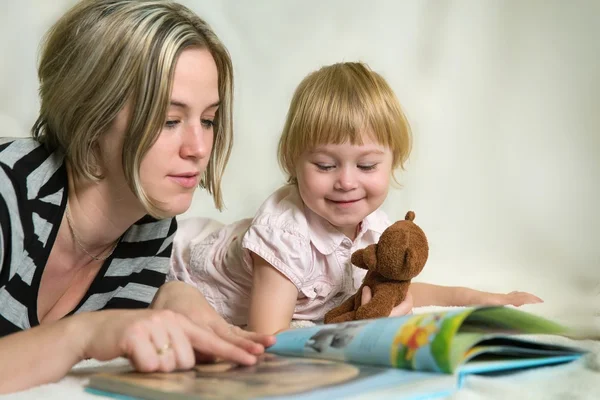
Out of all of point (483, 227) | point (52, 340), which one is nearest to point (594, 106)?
point (483, 227)

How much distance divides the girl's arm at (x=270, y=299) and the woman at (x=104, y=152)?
0.72 feet

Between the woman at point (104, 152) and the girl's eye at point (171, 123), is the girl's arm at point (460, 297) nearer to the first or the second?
the woman at point (104, 152)

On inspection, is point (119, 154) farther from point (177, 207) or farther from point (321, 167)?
point (321, 167)

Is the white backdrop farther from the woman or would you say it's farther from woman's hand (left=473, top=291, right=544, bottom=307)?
the woman

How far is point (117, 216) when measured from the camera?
1.44 metres

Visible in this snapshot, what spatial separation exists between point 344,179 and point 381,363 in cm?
67

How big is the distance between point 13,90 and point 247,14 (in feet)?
2.41

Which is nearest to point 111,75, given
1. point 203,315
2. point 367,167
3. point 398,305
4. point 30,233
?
point 30,233

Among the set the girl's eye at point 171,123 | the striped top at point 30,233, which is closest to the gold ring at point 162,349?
the striped top at point 30,233

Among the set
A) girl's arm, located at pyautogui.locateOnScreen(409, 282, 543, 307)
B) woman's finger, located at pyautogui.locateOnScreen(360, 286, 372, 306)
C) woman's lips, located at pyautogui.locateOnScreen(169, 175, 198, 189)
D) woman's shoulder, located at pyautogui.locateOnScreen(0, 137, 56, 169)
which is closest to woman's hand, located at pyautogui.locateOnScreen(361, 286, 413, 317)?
woman's finger, located at pyautogui.locateOnScreen(360, 286, 372, 306)

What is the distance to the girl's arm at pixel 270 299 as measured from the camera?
1.51 meters

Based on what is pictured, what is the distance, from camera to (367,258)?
146 centimetres

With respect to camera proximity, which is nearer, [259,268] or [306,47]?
[259,268]

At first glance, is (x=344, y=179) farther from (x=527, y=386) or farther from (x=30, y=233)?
(x=527, y=386)
